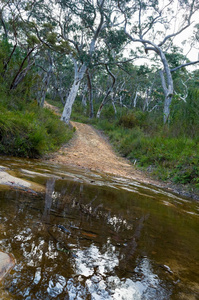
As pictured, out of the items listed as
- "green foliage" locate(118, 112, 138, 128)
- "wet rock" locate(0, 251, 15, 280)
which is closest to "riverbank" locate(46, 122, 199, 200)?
"wet rock" locate(0, 251, 15, 280)

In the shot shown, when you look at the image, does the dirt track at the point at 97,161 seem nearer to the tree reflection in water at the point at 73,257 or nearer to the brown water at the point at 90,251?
the brown water at the point at 90,251

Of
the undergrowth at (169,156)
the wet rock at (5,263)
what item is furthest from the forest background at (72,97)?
the wet rock at (5,263)

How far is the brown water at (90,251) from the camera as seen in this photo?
0.94 m

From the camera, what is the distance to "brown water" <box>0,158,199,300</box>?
94 cm

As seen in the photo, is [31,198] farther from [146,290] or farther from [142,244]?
[146,290]

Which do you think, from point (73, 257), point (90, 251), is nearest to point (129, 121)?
point (90, 251)

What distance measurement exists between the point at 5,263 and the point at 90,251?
0.47 m

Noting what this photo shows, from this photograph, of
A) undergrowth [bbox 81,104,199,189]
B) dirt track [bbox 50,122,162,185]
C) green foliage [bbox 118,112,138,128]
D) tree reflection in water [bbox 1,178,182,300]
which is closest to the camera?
tree reflection in water [bbox 1,178,182,300]

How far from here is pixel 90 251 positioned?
49.5 inches

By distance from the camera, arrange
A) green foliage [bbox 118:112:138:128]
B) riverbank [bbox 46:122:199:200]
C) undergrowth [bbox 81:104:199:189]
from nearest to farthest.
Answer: riverbank [bbox 46:122:199:200], undergrowth [bbox 81:104:199:189], green foliage [bbox 118:112:138:128]

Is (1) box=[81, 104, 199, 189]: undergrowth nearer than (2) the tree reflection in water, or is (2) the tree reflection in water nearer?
(2) the tree reflection in water

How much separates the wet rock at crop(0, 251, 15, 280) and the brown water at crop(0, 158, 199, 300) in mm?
24

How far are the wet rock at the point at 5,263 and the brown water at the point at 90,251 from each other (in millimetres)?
24

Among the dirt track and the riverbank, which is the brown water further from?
the dirt track
